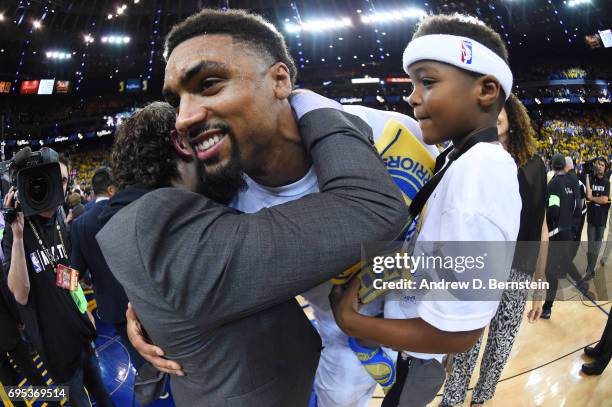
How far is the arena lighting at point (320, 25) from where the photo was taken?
21953mm

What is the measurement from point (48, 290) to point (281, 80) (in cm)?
204

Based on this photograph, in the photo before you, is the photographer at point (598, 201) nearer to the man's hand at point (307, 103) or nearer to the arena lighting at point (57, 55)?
the man's hand at point (307, 103)

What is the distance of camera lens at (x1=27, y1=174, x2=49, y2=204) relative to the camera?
6.68 feet

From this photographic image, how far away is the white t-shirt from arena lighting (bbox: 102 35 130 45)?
86.6 feet

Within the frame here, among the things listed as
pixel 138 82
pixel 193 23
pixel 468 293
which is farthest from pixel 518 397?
pixel 138 82

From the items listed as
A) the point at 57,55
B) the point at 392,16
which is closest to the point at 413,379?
the point at 392,16

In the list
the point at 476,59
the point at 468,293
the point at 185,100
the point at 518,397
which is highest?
the point at 476,59

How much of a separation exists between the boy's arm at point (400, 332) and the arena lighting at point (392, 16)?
23753 millimetres

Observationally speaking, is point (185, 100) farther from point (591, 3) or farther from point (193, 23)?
point (591, 3)

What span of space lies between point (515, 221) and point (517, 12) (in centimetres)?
2412

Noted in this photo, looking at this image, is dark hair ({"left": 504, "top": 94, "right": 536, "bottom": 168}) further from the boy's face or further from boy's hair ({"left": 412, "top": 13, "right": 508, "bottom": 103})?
the boy's face

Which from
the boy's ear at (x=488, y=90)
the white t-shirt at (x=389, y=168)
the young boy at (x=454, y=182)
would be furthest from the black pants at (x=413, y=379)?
the boy's ear at (x=488, y=90)

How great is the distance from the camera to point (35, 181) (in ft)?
6.76

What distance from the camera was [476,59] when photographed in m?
1.02
